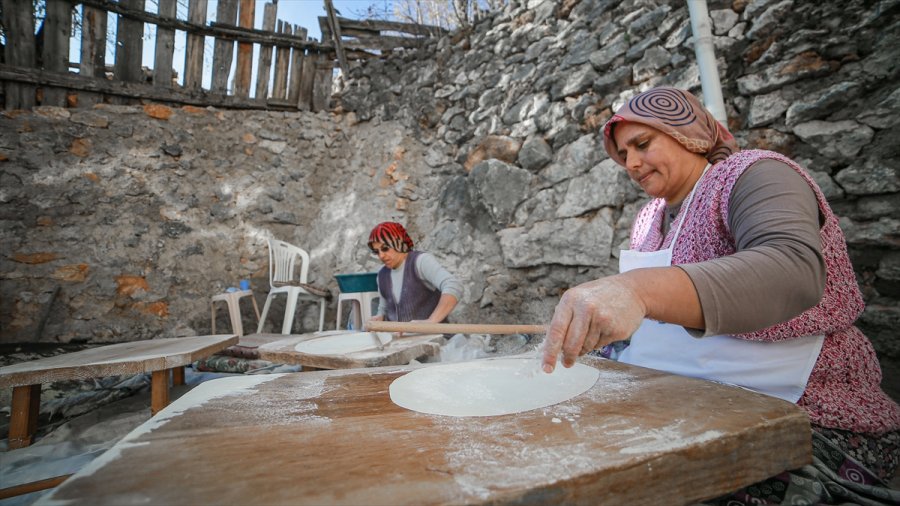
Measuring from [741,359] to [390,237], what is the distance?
84.7 inches

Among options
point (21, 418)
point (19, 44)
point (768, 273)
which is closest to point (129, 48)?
point (19, 44)

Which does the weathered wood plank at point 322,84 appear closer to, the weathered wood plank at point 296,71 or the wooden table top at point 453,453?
the weathered wood plank at point 296,71

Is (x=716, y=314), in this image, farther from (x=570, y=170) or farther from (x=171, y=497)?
(x=570, y=170)

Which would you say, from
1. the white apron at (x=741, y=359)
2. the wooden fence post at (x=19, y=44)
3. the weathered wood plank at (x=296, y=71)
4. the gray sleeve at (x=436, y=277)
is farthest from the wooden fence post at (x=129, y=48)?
the white apron at (x=741, y=359)

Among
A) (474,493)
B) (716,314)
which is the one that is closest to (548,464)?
(474,493)

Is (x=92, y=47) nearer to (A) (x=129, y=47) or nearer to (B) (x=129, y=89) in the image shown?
(A) (x=129, y=47)

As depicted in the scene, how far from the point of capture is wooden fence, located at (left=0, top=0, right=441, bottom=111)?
154 inches

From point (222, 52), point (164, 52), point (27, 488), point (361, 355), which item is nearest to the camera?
point (27, 488)

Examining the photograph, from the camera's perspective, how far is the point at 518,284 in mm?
3104

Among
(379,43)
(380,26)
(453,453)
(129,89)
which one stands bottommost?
(453,453)

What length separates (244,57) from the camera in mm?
4824

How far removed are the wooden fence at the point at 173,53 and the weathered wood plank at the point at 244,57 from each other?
1cm

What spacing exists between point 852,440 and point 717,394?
368mm

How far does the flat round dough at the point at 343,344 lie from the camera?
5.50ft
